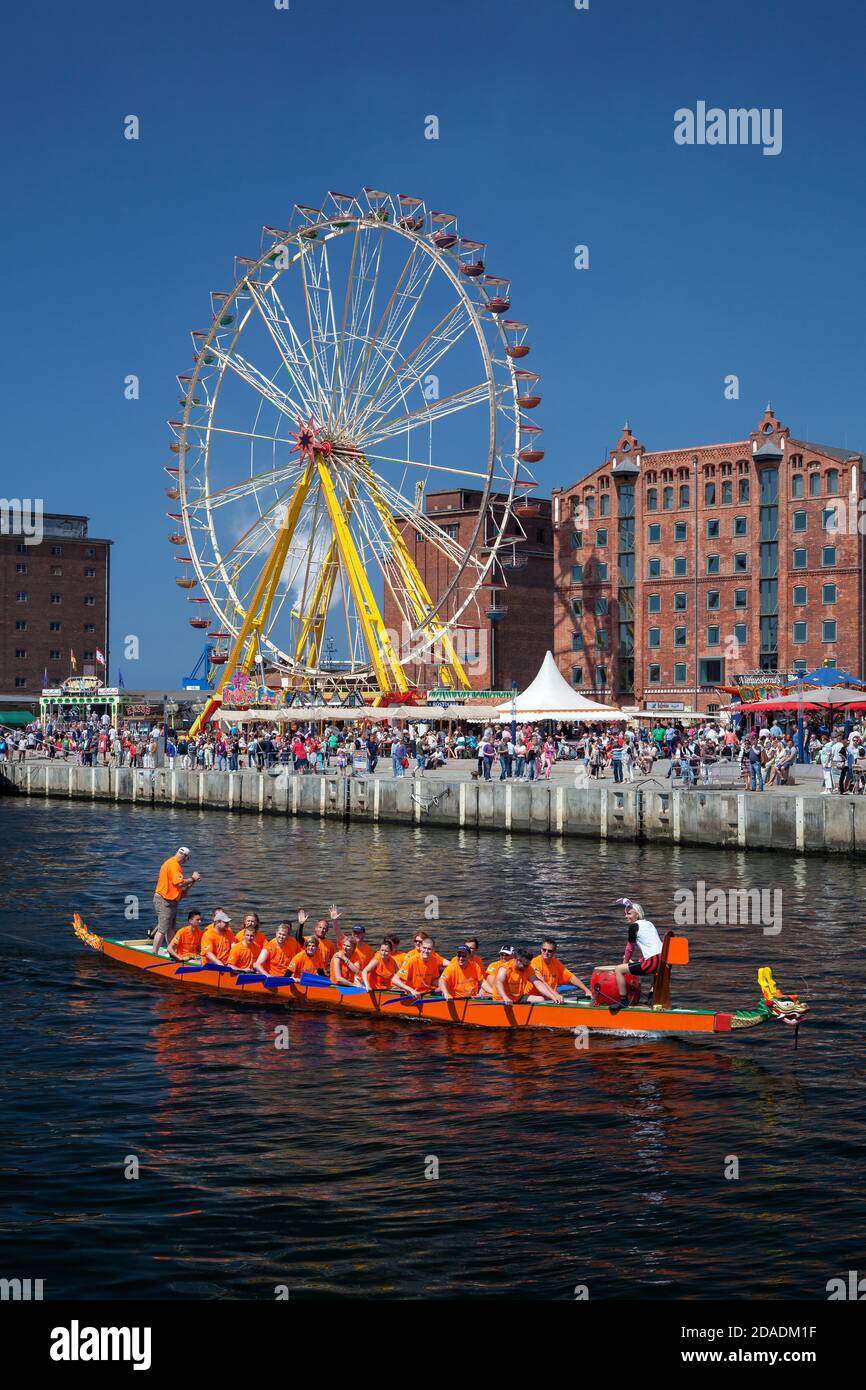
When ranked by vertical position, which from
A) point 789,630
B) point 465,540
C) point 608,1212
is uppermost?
point 465,540

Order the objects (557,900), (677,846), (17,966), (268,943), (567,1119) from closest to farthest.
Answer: (567,1119)
(268,943)
(17,966)
(557,900)
(677,846)

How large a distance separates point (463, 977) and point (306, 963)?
3.14 meters

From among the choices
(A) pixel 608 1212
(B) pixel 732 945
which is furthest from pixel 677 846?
(A) pixel 608 1212

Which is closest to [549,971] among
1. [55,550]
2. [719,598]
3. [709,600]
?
[719,598]

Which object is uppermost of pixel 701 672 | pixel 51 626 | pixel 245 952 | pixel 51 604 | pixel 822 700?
pixel 51 604

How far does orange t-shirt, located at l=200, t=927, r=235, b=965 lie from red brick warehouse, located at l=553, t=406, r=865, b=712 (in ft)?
227

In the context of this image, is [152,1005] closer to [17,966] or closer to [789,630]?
[17,966]

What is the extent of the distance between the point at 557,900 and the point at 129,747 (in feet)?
154

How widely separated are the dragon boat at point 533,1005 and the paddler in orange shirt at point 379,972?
16 cm

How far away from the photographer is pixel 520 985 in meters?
22.5

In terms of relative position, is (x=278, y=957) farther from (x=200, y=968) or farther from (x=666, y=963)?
(x=666, y=963)

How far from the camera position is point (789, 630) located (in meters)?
91.2

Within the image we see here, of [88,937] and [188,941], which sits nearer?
[188,941]

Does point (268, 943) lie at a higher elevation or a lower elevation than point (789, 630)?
lower
